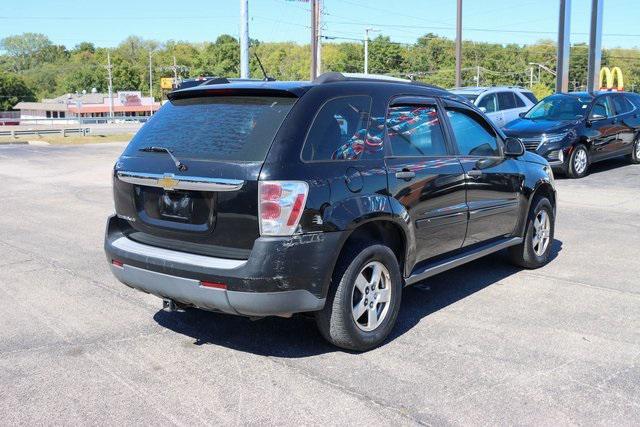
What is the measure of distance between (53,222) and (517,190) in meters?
A: 6.78

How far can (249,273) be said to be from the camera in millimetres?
3945

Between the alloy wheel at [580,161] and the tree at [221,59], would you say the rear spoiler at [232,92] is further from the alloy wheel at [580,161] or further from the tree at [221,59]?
the tree at [221,59]

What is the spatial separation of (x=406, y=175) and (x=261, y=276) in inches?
55.9

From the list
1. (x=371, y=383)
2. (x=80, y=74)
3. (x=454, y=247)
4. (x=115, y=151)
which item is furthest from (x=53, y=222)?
(x=80, y=74)

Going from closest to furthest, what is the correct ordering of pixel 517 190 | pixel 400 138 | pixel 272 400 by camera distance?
pixel 272 400
pixel 400 138
pixel 517 190

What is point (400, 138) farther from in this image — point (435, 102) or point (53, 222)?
point (53, 222)

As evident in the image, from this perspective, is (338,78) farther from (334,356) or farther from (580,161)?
(580,161)

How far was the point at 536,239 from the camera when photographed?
6.72 m

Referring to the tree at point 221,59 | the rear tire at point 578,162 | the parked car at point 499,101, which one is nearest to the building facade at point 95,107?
the tree at point 221,59

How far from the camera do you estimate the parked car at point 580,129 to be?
14.1 m

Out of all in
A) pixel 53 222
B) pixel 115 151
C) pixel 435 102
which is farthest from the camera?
pixel 115 151

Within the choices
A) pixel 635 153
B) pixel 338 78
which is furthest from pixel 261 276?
pixel 635 153

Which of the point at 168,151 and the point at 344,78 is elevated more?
the point at 344,78

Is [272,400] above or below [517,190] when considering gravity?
below
